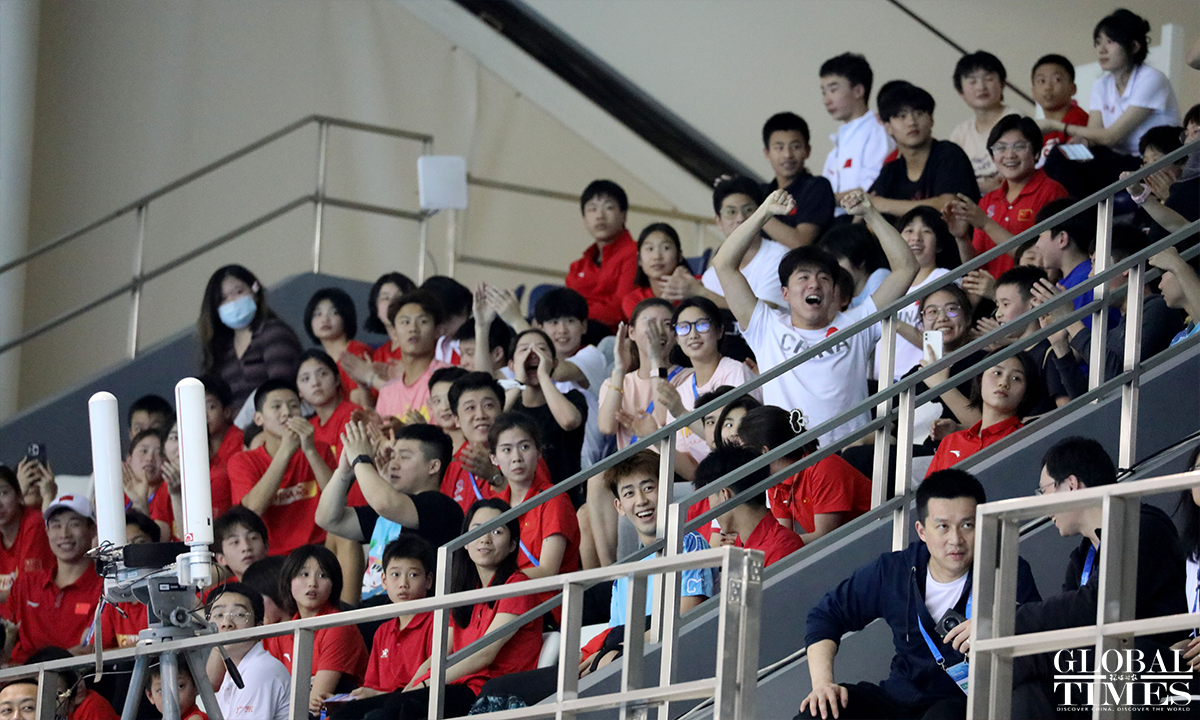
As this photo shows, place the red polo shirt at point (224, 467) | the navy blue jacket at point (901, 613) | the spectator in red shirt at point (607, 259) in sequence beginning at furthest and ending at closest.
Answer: the spectator in red shirt at point (607, 259) < the red polo shirt at point (224, 467) < the navy blue jacket at point (901, 613)

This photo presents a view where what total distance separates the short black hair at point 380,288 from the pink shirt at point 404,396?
47 centimetres

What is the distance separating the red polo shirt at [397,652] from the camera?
4.55m

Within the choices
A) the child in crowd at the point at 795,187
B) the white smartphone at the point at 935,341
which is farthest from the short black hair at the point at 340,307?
the white smartphone at the point at 935,341

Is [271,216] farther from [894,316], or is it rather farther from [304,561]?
[894,316]

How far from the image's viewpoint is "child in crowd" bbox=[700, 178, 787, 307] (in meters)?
6.22

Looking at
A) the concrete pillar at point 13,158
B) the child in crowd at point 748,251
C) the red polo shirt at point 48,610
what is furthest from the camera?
the concrete pillar at point 13,158

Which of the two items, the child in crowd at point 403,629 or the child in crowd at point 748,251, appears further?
the child in crowd at point 748,251

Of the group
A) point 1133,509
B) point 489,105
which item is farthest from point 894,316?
point 489,105

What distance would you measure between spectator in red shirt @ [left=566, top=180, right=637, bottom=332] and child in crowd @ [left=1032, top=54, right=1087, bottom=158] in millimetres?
1962

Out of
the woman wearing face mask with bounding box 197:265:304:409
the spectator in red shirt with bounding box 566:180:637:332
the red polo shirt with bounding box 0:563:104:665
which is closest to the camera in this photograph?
the red polo shirt with bounding box 0:563:104:665

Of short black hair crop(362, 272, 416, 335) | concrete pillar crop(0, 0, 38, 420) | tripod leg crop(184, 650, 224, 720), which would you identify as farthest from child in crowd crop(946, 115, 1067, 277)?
Answer: concrete pillar crop(0, 0, 38, 420)

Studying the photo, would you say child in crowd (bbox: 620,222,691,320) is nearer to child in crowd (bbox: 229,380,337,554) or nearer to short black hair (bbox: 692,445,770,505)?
child in crowd (bbox: 229,380,337,554)

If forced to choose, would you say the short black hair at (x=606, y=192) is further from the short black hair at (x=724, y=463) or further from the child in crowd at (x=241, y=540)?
the short black hair at (x=724, y=463)

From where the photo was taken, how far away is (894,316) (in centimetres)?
430
